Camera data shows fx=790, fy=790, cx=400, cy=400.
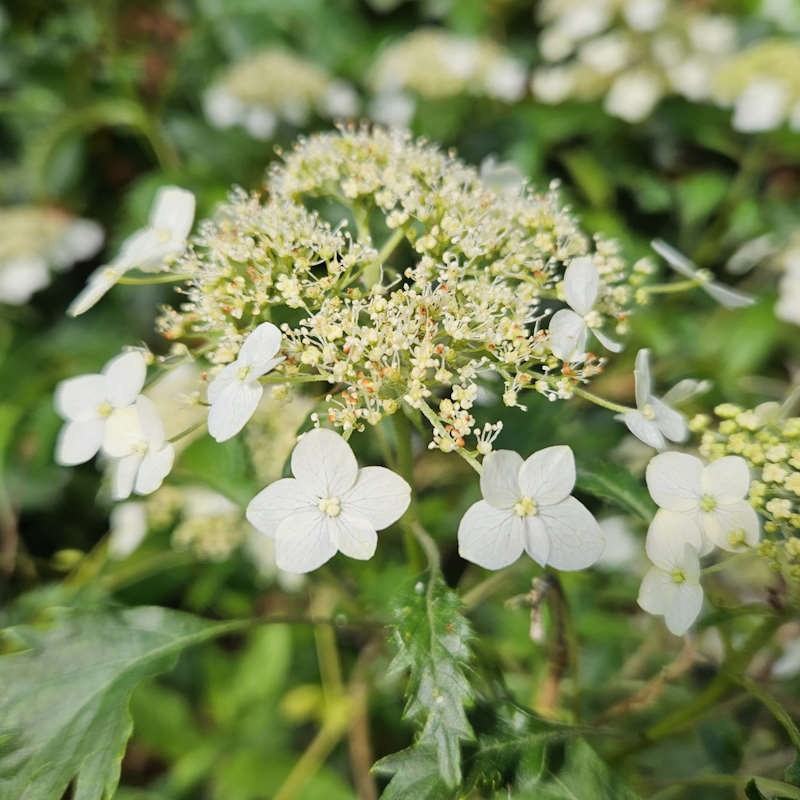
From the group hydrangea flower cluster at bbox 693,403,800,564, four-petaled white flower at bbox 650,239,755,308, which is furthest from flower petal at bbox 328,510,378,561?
four-petaled white flower at bbox 650,239,755,308

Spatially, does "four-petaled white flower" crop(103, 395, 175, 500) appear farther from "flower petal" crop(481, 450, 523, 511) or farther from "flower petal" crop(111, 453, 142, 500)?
"flower petal" crop(481, 450, 523, 511)

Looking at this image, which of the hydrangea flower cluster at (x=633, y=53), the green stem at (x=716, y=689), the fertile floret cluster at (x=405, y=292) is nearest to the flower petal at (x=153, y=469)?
the fertile floret cluster at (x=405, y=292)

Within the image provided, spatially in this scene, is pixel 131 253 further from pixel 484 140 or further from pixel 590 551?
pixel 484 140

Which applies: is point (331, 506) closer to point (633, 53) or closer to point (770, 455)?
point (770, 455)

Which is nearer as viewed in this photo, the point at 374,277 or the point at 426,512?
the point at 374,277

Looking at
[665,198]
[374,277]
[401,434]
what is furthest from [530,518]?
[665,198]

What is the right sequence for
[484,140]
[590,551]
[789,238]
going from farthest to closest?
[484,140]
[789,238]
[590,551]

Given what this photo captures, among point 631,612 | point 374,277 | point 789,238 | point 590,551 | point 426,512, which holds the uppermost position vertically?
point 374,277

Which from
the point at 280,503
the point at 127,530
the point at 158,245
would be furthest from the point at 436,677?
the point at 127,530
